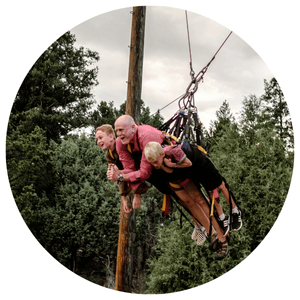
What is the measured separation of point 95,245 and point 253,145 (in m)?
3.78

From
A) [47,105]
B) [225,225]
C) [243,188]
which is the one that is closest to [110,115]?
[47,105]

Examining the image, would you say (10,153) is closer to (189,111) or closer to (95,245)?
(189,111)

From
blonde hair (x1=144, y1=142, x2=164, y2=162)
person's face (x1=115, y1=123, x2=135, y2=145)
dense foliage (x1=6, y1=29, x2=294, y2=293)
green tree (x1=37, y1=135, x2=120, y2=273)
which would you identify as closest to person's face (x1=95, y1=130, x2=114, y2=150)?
person's face (x1=115, y1=123, x2=135, y2=145)

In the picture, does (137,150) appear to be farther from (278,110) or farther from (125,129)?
(278,110)

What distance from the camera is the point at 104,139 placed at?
263cm

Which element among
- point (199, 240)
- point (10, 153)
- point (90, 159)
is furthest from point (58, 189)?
point (199, 240)

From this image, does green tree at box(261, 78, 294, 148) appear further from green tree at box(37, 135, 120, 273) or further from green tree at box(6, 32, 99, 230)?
green tree at box(37, 135, 120, 273)

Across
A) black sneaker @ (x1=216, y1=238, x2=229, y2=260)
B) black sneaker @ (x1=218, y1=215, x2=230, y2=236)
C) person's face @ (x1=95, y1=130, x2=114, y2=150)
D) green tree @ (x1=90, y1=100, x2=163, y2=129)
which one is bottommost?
black sneaker @ (x1=216, y1=238, x2=229, y2=260)

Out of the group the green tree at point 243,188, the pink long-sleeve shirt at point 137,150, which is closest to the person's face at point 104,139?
the pink long-sleeve shirt at point 137,150

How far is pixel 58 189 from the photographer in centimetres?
466

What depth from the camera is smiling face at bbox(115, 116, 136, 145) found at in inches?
96.5

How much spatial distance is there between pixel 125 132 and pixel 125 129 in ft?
0.07

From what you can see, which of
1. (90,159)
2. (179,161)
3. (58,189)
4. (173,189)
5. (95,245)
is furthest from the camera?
(95,245)

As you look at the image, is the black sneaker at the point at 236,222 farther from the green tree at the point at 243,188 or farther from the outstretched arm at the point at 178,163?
the green tree at the point at 243,188
